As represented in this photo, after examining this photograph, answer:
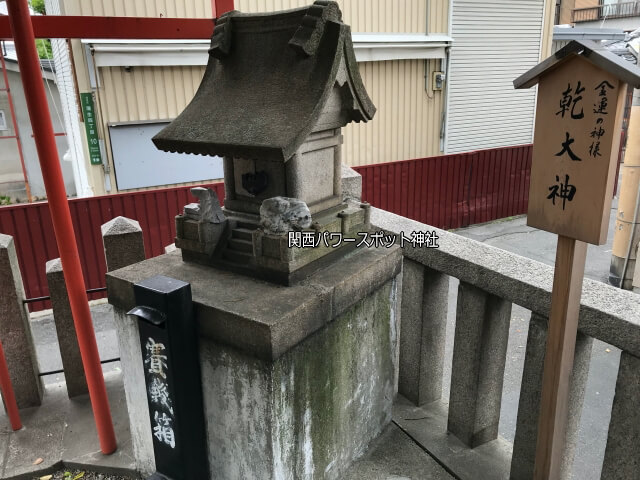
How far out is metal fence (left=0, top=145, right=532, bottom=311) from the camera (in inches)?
315

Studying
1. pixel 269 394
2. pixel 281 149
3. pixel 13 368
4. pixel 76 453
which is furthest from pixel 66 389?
pixel 281 149

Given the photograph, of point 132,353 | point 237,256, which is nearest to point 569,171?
point 237,256

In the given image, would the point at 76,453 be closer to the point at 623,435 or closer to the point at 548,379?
the point at 548,379

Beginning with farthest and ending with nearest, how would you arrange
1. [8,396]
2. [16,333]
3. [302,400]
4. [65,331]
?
[65,331] < [16,333] < [8,396] < [302,400]

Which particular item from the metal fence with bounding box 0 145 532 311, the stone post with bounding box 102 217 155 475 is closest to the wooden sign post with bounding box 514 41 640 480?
the stone post with bounding box 102 217 155 475

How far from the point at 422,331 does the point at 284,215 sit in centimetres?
166

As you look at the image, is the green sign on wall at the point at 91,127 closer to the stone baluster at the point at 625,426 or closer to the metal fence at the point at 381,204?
the metal fence at the point at 381,204

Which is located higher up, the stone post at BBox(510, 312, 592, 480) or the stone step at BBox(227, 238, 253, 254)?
the stone step at BBox(227, 238, 253, 254)

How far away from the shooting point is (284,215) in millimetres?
2891

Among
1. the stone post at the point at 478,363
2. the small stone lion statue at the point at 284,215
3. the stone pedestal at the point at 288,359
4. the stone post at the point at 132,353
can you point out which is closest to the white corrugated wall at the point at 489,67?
the stone post at the point at 478,363

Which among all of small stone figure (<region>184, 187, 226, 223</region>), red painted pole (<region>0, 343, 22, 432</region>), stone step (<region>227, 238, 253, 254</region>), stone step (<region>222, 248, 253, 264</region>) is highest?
small stone figure (<region>184, 187, 226, 223</region>)

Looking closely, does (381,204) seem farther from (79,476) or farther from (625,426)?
(625,426)

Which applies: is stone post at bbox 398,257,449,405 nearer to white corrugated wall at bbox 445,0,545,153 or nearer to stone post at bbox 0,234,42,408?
stone post at bbox 0,234,42,408

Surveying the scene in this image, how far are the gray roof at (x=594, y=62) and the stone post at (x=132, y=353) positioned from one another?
264cm
